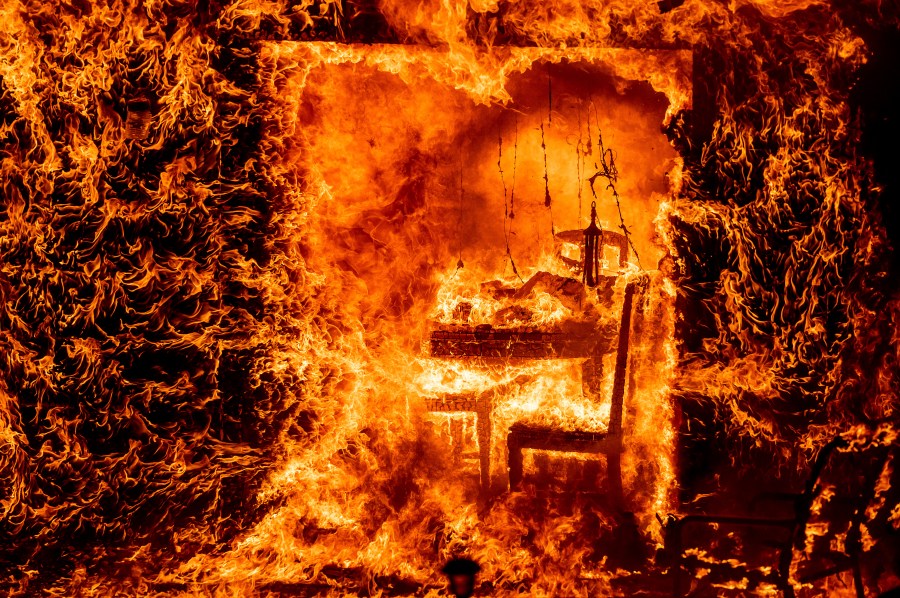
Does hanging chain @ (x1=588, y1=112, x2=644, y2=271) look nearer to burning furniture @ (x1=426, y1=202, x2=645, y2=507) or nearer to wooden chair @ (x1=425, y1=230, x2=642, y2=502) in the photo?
burning furniture @ (x1=426, y1=202, x2=645, y2=507)

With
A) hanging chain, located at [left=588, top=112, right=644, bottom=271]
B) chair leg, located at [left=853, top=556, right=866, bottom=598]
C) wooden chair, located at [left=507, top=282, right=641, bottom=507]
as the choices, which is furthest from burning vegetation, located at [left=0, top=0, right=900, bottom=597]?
chair leg, located at [left=853, top=556, right=866, bottom=598]

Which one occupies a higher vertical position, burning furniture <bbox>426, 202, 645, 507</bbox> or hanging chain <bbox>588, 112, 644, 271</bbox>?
hanging chain <bbox>588, 112, 644, 271</bbox>

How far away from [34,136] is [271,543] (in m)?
4.34

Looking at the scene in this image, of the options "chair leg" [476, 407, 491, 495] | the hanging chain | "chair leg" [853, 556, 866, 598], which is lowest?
"chair leg" [853, 556, 866, 598]

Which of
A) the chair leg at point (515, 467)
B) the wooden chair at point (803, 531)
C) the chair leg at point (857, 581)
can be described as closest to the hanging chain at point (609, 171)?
the chair leg at point (515, 467)

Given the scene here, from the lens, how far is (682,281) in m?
4.90

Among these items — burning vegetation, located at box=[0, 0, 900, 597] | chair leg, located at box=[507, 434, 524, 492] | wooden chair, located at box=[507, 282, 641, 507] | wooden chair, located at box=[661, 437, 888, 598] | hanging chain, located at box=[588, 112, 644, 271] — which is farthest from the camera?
hanging chain, located at box=[588, 112, 644, 271]

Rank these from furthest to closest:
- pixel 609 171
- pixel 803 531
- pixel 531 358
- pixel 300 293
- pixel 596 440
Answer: pixel 609 171
pixel 531 358
pixel 300 293
pixel 596 440
pixel 803 531

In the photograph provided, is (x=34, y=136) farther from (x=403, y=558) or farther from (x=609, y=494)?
(x=609, y=494)

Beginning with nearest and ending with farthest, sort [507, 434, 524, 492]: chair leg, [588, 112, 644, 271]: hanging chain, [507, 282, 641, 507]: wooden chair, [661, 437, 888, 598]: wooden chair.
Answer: [661, 437, 888, 598]: wooden chair → [507, 282, 641, 507]: wooden chair → [507, 434, 524, 492]: chair leg → [588, 112, 644, 271]: hanging chain

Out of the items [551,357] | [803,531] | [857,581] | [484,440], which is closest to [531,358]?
[551,357]

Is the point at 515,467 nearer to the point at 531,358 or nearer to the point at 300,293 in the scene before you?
the point at 531,358

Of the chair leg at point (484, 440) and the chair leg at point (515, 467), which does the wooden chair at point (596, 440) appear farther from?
the chair leg at point (484, 440)

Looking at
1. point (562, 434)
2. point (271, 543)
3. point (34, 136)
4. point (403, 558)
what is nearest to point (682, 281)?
point (562, 434)
